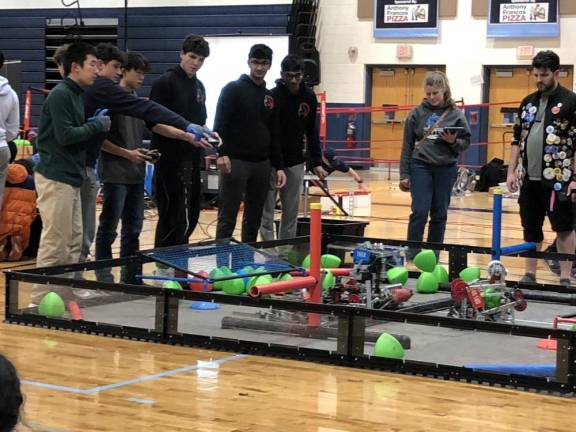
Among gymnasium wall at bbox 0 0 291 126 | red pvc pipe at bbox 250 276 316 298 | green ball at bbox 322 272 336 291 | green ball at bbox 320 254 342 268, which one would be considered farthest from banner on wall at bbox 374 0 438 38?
red pvc pipe at bbox 250 276 316 298

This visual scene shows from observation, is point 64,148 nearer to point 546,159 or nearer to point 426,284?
point 426,284

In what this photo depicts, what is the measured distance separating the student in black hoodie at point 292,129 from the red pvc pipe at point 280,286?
221cm

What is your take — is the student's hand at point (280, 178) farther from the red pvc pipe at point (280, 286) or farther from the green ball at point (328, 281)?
the red pvc pipe at point (280, 286)

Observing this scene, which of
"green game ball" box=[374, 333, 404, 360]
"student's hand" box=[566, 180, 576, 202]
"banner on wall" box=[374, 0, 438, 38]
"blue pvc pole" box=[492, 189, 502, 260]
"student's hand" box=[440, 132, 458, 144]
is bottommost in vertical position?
"green game ball" box=[374, 333, 404, 360]

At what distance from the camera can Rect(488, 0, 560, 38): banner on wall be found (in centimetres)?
1847

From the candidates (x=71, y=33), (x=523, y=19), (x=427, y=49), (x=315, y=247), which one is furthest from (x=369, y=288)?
(x=71, y=33)

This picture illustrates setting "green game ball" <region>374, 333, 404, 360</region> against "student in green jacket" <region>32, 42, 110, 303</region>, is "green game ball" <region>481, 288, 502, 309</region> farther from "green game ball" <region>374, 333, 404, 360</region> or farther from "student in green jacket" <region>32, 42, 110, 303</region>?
"student in green jacket" <region>32, 42, 110, 303</region>

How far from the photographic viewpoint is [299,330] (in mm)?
5082

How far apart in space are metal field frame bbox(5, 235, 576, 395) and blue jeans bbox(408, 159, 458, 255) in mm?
2484

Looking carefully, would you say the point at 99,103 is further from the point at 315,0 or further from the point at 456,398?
the point at 315,0

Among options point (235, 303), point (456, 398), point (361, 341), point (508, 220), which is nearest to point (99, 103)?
point (235, 303)

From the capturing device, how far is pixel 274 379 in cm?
439

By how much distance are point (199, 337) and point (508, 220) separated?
7661 millimetres

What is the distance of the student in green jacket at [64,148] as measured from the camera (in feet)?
18.4
